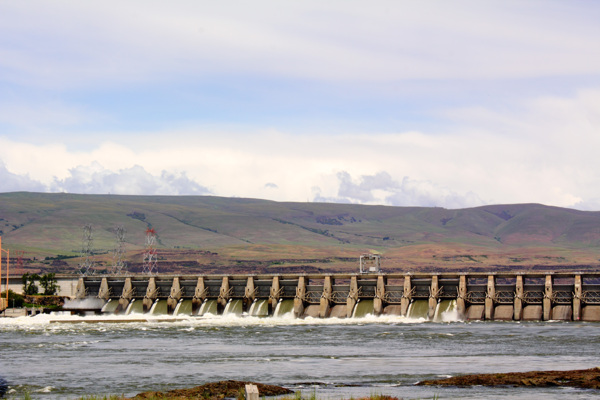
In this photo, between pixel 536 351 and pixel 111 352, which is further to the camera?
pixel 111 352

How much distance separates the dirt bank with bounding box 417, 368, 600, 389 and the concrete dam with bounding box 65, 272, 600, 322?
56522 mm

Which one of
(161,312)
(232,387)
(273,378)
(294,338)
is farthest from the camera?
(161,312)

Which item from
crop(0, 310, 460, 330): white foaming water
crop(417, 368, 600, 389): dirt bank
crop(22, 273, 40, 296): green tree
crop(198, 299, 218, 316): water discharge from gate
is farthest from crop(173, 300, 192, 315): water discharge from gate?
crop(417, 368, 600, 389): dirt bank

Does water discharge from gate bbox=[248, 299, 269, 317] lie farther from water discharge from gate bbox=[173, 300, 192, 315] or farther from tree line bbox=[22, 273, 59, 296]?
tree line bbox=[22, 273, 59, 296]

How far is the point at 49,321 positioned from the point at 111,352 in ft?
155

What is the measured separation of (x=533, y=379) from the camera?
5050 centimetres

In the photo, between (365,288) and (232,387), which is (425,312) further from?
(232,387)

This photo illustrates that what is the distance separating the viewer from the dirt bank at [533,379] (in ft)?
161

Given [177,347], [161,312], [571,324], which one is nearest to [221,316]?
[161,312]

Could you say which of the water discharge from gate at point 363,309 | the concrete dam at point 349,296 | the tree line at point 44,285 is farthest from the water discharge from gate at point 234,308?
the tree line at point 44,285

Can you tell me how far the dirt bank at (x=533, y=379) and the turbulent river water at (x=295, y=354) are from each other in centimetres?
162

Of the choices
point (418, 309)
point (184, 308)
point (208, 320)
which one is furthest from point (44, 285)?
point (418, 309)

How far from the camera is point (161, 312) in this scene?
5118 inches

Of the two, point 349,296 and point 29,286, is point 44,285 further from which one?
point 349,296
